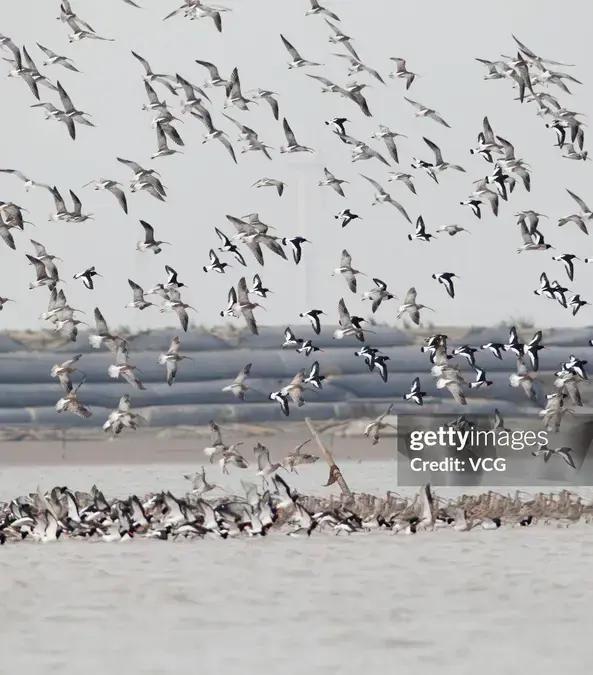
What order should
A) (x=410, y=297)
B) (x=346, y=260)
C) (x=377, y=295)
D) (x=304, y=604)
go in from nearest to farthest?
(x=304, y=604) < (x=377, y=295) < (x=346, y=260) < (x=410, y=297)

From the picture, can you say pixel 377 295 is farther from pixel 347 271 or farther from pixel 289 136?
pixel 289 136

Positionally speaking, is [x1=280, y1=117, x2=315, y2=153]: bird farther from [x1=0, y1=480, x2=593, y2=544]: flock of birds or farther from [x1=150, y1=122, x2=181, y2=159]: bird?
[x1=0, y1=480, x2=593, y2=544]: flock of birds

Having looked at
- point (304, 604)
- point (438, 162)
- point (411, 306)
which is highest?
point (438, 162)

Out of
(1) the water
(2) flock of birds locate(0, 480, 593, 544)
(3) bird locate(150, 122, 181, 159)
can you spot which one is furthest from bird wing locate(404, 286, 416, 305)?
(1) the water

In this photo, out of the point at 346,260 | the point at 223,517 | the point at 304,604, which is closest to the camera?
the point at 304,604

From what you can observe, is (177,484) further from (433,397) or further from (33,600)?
(33,600)

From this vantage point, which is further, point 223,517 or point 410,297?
point 410,297

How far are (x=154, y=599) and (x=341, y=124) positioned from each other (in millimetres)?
8679

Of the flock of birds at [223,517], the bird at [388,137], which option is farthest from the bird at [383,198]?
the flock of birds at [223,517]

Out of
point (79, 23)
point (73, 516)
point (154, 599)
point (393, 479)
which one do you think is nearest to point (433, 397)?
point (393, 479)

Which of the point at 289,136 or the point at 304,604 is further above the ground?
the point at 289,136

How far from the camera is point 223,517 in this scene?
13.4m

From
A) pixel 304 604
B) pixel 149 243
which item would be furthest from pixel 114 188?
pixel 304 604

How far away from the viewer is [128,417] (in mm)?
16719
